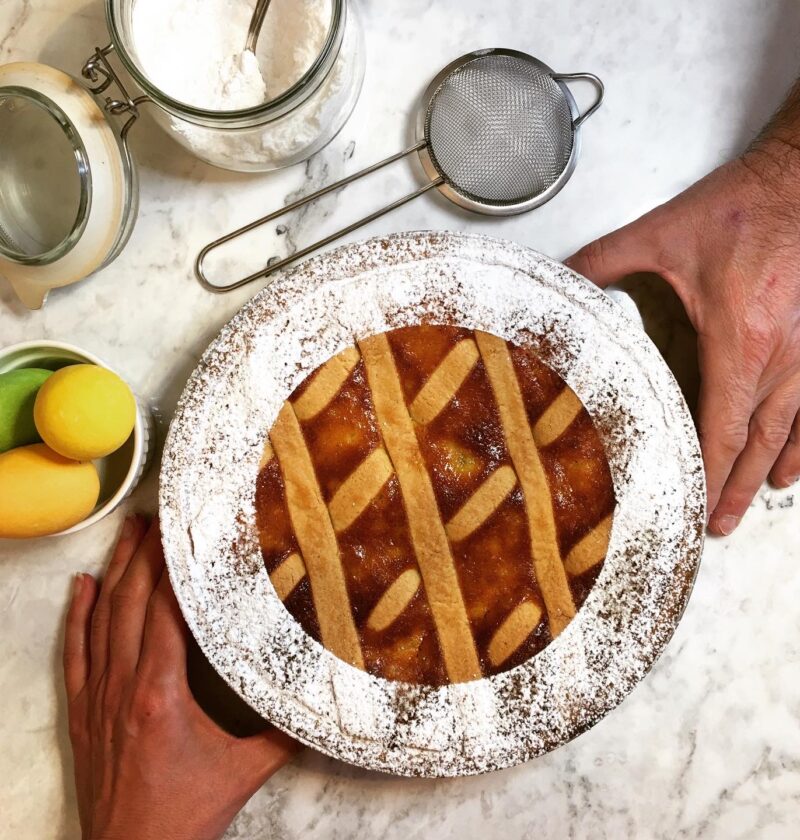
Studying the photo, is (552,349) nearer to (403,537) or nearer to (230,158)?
(403,537)

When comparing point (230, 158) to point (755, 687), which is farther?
point (755, 687)

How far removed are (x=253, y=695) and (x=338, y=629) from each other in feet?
0.49

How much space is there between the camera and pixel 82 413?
911 mm

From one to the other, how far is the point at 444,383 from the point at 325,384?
6.7 inches

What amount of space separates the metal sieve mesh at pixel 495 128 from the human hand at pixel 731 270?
176 millimetres

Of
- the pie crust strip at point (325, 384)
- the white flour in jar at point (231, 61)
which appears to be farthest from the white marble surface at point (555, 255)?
the pie crust strip at point (325, 384)

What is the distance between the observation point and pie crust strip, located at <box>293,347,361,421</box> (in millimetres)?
987

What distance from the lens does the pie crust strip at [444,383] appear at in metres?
0.99

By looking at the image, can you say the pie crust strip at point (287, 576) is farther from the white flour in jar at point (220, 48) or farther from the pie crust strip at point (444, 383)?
the white flour in jar at point (220, 48)

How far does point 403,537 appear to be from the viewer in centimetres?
98

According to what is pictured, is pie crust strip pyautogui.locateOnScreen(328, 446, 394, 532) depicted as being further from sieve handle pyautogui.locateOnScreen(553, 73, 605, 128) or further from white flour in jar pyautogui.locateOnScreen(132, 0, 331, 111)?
sieve handle pyautogui.locateOnScreen(553, 73, 605, 128)

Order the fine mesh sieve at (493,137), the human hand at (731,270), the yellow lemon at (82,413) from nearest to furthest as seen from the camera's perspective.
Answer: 1. the yellow lemon at (82,413)
2. the human hand at (731,270)
3. the fine mesh sieve at (493,137)

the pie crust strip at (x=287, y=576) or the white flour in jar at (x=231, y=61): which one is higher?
the white flour in jar at (x=231, y=61)

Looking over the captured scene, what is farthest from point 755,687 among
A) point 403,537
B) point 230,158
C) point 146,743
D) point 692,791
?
point 230,158
